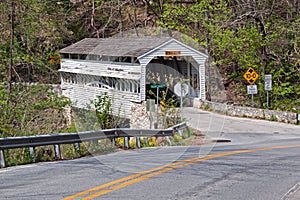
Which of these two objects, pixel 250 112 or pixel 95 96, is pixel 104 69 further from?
pixel 250 112

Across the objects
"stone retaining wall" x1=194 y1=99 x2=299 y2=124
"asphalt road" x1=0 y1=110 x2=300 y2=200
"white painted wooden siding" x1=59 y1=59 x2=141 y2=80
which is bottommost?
"stone retaining wall" x1=194 y1=99 x2=299 y2=124

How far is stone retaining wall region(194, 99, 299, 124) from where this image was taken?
27.6 meters

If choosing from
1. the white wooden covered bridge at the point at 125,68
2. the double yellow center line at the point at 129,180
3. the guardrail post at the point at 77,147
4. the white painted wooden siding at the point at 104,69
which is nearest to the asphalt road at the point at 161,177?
the double yellow center line at the point at 129,180

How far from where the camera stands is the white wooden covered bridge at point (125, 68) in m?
29.6

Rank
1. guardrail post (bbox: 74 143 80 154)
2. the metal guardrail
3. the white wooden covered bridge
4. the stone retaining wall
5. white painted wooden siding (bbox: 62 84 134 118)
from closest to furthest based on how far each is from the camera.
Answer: the metal guardrail
guardrail post (bbox: 74 143 80 154)
the stone retaining wall
the white wooden covered bridge
white painted wooden siding (bbox: 62 84 134 118)

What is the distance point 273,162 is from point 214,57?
26.1 m

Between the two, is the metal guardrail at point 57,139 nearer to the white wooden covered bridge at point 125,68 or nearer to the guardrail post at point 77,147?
the guardrail post at point 77,147

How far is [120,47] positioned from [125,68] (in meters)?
1.63

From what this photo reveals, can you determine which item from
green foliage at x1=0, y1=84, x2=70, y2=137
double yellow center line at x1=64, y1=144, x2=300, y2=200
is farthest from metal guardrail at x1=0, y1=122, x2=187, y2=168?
green foliage at x1=0, y1=84, x2=70, y2=137

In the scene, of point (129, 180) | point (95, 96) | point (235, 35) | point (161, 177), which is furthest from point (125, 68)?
point (129, 180)

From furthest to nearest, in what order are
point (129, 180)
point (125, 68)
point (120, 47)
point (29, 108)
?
point (120, 47) < point (125, 68) < point (29, 108) < point (129, 180)

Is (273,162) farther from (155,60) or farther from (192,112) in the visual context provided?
(155,60)

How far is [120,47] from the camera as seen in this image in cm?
3102

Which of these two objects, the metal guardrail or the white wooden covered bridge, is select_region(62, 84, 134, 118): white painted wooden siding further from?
the metal guardrail
